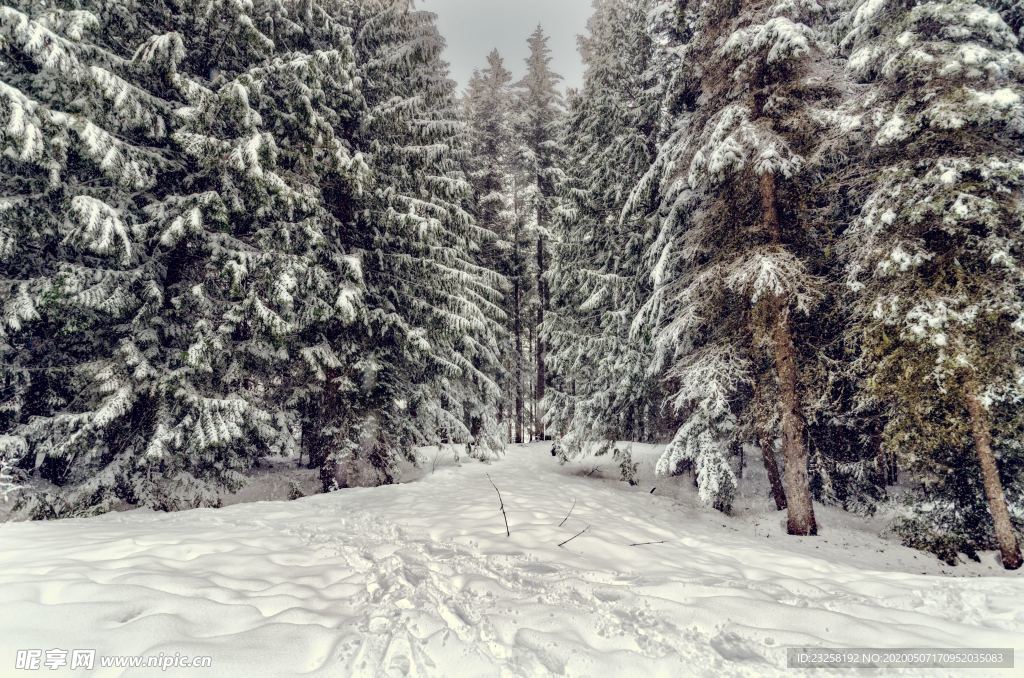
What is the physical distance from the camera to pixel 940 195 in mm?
7199

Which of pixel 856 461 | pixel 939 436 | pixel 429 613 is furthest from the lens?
pixel 856 461

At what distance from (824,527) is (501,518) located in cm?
729

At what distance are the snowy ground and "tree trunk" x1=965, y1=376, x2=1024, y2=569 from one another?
376 cm

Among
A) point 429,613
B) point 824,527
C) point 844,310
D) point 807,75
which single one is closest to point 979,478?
point 824,527

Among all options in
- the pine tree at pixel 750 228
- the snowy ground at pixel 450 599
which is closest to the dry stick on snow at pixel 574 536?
the snowy ground at pixel 450 599

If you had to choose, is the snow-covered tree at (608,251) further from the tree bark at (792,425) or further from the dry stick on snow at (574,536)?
the dry stick on snow at (574,536)

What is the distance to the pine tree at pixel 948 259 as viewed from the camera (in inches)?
279

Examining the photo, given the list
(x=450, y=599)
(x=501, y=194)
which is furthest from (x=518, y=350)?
(x=450, y=599)

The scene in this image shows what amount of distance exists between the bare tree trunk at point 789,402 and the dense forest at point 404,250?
0.06m

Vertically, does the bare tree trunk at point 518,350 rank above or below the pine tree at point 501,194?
below

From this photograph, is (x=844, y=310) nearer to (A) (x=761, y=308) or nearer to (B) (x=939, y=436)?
(A) (x=761, y=308)

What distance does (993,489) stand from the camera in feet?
24.3

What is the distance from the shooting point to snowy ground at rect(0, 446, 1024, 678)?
3027mm

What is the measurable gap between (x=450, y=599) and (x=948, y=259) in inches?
373
